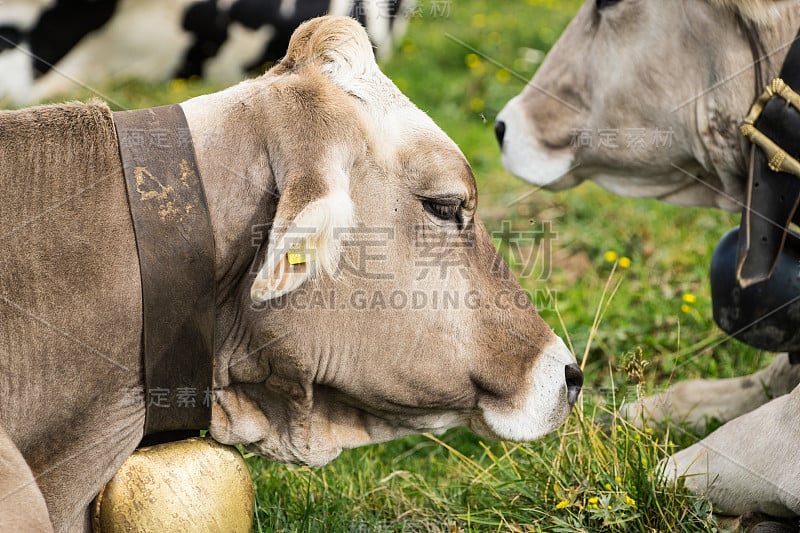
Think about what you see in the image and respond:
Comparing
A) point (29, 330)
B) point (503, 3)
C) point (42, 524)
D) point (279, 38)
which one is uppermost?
point (29, 330)

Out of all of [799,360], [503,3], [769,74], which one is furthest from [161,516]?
A: [503,3]

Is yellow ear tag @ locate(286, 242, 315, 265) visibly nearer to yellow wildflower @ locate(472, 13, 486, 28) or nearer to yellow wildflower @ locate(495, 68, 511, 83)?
yellow wildflower @ locate(495, 68, 511, 83)

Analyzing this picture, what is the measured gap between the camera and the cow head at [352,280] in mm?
3016

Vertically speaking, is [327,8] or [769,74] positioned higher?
[769,74]

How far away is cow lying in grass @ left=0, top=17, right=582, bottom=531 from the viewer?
2.81m

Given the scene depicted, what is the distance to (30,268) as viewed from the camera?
9.17 feet

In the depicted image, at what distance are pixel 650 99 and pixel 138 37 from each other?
4259 millimetres

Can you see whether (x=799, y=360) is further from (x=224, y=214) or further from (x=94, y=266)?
(x=94, y=266)

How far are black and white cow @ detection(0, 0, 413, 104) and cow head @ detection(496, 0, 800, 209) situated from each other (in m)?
1.95

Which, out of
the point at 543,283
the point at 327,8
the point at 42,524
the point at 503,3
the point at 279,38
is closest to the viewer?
the point at 42,524

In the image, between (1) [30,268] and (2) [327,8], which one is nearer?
(1) [30,268]

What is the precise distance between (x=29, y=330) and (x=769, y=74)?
2.95 meters

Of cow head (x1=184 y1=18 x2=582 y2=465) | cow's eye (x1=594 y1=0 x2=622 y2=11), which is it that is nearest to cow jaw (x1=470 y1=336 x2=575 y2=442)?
cow head (x1=184 y1=18 x2=582 y2=465)

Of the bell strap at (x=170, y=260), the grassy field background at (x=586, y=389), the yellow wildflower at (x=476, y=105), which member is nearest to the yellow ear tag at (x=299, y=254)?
the bell strap at (x=170, y=260)
